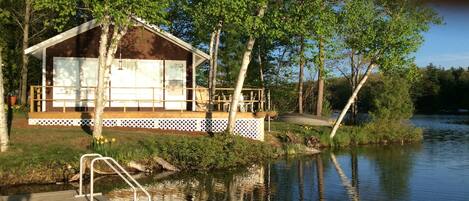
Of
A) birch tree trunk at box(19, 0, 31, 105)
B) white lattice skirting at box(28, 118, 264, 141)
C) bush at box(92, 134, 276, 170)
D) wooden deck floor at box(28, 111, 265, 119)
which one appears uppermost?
birch tree trunk at box(19, 0, 31, 105)

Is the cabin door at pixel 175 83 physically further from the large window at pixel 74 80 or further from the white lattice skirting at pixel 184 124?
the large window at pixel 74 80

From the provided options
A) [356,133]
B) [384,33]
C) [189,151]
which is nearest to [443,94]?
[356,133]

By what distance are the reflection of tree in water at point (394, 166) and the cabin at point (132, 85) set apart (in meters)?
6.28

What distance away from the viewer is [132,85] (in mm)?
27500

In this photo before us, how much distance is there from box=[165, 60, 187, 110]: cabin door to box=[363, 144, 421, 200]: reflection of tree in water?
10.4 metres

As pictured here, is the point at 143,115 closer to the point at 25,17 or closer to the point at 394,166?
the point at 394,166

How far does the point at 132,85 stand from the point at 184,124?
389cm

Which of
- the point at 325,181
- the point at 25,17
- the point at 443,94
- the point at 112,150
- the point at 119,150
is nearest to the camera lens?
the point at 325,181

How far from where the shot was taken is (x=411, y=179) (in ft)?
63.4

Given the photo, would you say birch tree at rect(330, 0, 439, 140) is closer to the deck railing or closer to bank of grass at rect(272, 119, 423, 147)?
bank of grass at rect(272, 119, 423, 147)

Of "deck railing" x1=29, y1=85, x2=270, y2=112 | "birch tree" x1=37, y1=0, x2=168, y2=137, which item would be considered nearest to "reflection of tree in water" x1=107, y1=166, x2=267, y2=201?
"birch tree" x1=37, y1=0, x2=168, y2=137

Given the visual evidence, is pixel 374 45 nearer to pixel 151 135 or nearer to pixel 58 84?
pixel 151 135

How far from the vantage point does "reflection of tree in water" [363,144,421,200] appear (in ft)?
55.5

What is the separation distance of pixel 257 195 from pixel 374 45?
17.6 m
